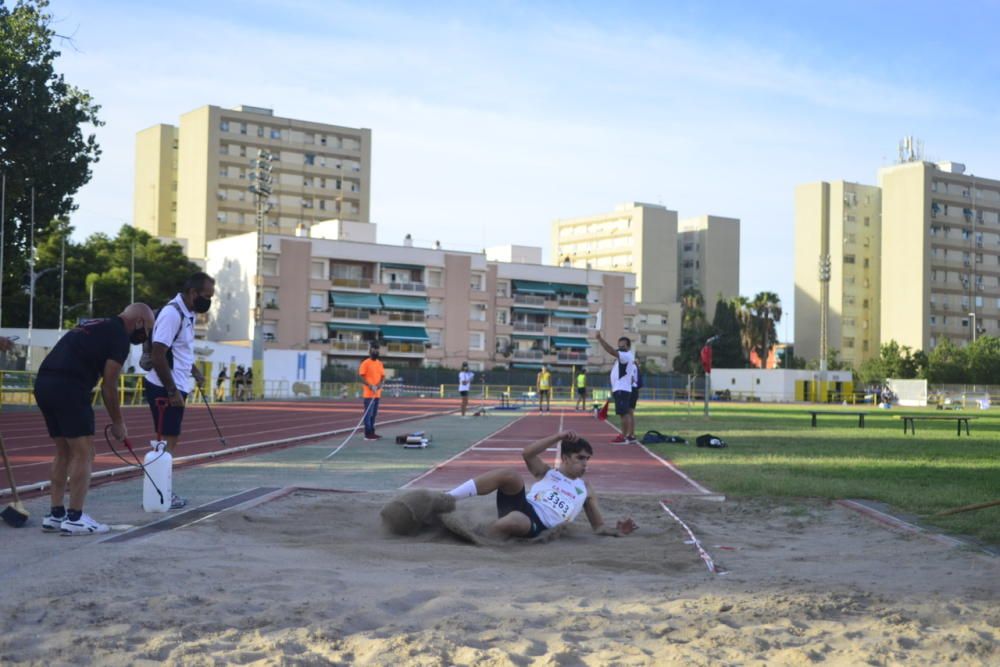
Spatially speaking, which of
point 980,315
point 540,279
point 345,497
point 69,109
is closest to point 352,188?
point 540,279

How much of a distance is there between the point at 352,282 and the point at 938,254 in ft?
189

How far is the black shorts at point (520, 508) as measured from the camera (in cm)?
796

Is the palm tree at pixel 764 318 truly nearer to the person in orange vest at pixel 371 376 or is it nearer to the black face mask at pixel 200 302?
the person in orange vest at pixel 371 376

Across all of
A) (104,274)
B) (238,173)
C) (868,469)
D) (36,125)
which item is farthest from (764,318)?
(868,469)

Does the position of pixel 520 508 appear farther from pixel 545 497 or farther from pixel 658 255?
pixel 658 255

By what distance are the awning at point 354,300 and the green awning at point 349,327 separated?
1420 mm

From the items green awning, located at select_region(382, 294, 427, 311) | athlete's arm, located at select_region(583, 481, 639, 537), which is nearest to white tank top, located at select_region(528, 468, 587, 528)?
athlete's arm, located at select_region(583, 481, 639, 537)

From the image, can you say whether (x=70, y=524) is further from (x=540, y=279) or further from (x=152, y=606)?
(x=540, y=279)

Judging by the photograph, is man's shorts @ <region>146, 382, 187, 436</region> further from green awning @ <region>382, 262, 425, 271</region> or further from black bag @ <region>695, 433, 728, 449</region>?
green awning @ <region>382, 262, 425, 271</region>

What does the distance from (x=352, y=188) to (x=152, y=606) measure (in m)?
102

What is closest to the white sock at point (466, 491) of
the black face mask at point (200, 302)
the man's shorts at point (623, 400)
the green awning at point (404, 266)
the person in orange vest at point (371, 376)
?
the black face mask at point (200, 302)

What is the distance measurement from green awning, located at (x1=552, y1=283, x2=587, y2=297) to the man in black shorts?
8933cm

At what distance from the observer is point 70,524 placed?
7469 mm

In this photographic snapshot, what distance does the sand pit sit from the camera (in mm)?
4590
